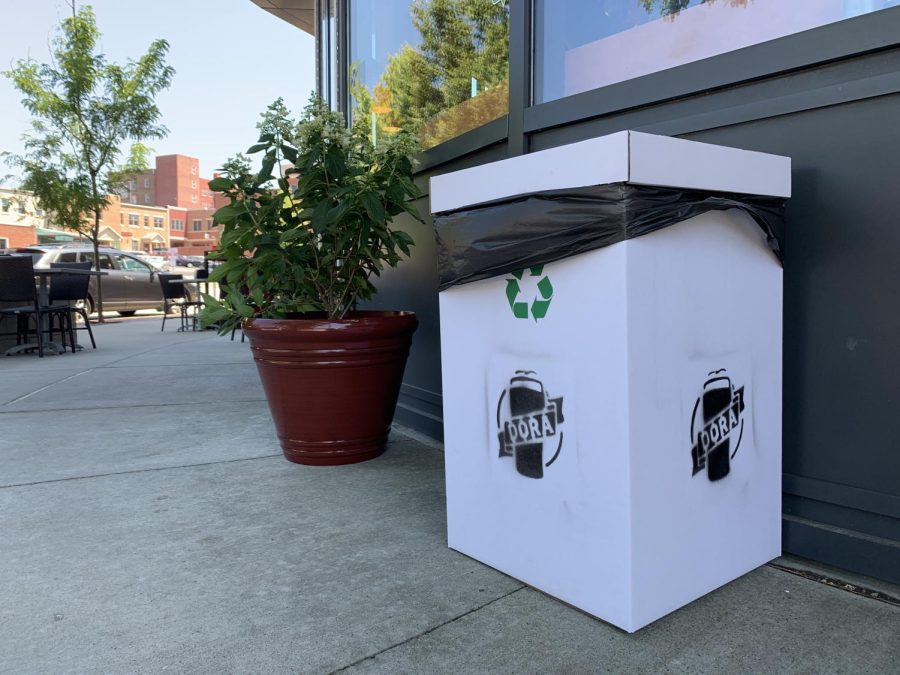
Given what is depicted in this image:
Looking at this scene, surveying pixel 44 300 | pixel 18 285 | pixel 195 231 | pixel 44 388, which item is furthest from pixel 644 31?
pixel 195 231

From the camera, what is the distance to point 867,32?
1804mm

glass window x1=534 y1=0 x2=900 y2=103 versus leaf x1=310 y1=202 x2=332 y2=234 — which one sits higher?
glass window x1=534 y1=0 x2=900 y2=103

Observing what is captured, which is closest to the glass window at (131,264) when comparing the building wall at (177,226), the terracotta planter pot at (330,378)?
the terracotta planter pot at (330,378)

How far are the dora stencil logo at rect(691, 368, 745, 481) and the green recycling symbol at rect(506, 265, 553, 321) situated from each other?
A: 471mm

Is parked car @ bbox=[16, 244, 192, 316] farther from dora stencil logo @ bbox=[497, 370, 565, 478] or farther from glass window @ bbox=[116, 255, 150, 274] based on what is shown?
dora stencil logo @ bbox=[497, 370, 565, 478]

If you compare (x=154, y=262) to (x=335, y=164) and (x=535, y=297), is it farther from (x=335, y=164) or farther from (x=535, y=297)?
(x=535, y=297)

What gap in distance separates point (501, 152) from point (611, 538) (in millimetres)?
2059

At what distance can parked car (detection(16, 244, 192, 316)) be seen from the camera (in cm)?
1437

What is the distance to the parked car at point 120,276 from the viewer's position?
14.4 metres

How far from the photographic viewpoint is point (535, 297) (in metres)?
1.76

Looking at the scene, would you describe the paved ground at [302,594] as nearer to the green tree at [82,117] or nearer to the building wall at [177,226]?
the green tree at [82,117]

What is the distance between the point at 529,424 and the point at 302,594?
0.79 metres

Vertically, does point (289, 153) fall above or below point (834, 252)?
above

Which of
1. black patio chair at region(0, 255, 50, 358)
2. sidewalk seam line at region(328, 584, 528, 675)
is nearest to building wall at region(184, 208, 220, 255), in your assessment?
black patio chair at region(0, 255, 50, 358)
